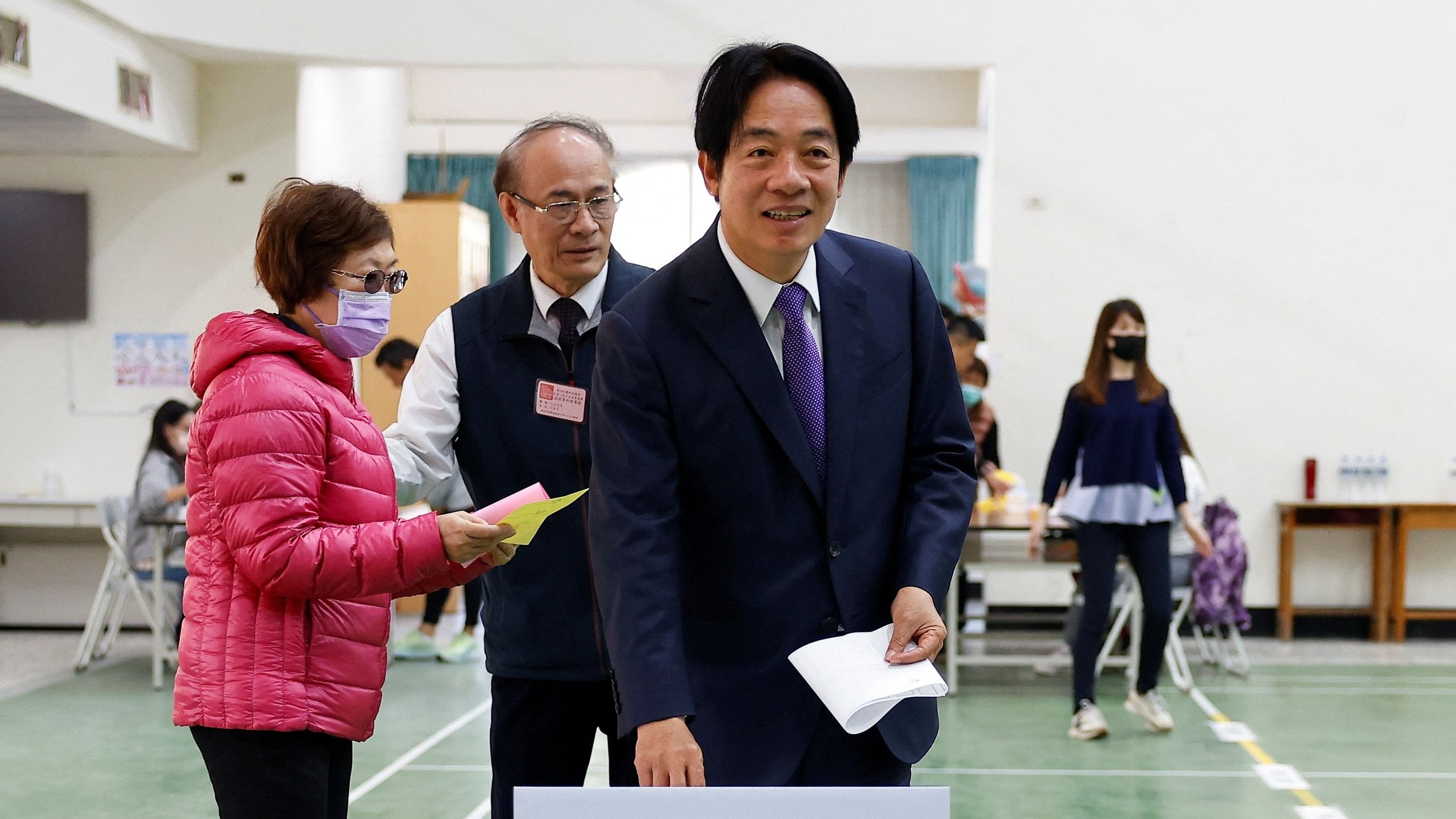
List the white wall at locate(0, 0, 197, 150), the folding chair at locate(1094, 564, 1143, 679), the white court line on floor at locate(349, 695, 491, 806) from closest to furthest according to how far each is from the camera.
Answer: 1. the white court line on floor at locate(349, 695, 491, 806)
2. the white wall at locate(0, 0, 197, 150)
3. the folding chair at locate(1094, 564, 1143, 679)

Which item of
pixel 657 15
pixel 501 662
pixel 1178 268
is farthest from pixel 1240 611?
pixel 501 662

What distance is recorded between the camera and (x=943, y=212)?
13758mm

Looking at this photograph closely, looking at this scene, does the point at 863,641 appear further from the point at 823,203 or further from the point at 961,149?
the point at 961,149

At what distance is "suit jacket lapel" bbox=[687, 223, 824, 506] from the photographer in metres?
1.68

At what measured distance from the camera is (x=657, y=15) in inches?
307

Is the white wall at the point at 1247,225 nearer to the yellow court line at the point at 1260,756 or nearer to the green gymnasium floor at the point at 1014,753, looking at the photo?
the green gymnasium floor at the point at 1014,753

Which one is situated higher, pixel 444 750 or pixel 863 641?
pixel 863 641

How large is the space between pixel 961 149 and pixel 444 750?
9.64 metres

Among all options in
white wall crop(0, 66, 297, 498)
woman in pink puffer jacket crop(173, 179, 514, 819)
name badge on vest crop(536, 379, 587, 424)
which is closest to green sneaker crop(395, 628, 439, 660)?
white wall crop(0, 66, 297, 498)

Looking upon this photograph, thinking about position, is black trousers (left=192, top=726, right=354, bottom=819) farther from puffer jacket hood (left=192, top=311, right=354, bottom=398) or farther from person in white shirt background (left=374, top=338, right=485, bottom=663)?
Answer: person in white shirt background (left=374, top=338, right=485, bottom=663)

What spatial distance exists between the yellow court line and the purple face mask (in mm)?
3784

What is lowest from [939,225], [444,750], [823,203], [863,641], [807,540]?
[444,750]

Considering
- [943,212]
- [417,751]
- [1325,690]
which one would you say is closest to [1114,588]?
[1325,690]

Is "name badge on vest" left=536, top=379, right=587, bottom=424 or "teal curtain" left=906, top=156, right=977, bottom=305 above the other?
"teal curtain" left=906, top=156, right=977, bottom=305
